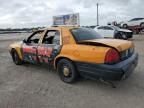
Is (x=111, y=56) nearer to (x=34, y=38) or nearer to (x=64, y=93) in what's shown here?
(x=64, y=93)

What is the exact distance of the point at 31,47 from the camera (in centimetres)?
622

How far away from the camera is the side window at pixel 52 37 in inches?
214

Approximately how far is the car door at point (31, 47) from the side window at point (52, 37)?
→ 12.1 inches

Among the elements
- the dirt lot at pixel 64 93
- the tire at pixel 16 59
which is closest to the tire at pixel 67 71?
the dirt lot at pixel 64 93

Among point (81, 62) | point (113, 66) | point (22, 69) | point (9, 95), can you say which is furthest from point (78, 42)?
point (22, 69)

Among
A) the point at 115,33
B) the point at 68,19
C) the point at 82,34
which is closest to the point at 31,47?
the point at 82,34

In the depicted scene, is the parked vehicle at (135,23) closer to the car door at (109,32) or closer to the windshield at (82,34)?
the car door at (109,32)

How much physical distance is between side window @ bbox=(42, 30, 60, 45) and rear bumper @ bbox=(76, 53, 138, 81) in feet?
3.64

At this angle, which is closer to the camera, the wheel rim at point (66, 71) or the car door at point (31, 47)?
the wheel rim at point (66, 71)

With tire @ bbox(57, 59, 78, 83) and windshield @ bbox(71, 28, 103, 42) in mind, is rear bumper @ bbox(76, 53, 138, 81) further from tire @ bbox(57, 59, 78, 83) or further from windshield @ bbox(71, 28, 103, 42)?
windshield @ bbox(71, 28, 103, 42)

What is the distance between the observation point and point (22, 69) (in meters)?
6.85

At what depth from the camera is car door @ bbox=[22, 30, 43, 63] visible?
6135 mm

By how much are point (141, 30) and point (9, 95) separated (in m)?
25.1

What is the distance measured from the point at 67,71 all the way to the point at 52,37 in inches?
51.4
